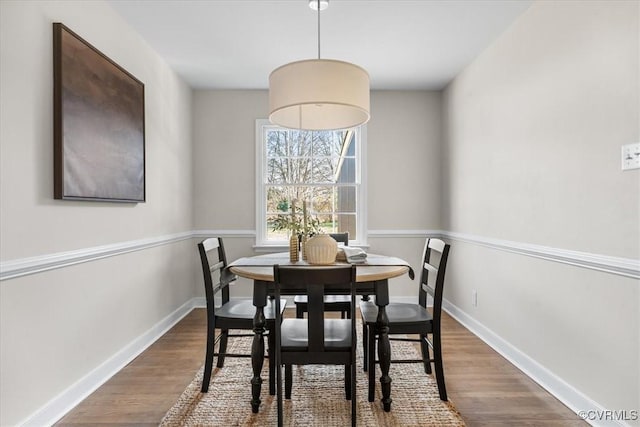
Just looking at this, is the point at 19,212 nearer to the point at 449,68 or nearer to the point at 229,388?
the point at 229,388

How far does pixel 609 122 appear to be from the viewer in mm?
1961

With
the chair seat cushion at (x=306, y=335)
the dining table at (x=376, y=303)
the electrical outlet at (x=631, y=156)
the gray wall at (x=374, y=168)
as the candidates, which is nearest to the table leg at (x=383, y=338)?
the dining table at (x=376, y=303)

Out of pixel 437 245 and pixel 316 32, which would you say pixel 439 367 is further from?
pixel 316 32

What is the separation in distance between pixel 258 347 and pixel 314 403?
466 millimetres

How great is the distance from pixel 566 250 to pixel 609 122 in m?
0.72

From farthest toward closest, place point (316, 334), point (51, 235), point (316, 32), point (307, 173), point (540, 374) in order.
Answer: point (307, 173), point (316, 32), point (540, 374), point (51, 235), point (316, 334)

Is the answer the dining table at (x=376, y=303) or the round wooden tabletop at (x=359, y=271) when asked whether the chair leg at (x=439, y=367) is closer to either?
the dining table at (x=376, y=303)

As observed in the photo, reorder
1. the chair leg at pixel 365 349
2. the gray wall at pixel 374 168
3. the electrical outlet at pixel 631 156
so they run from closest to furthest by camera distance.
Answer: the electrical outlet at pixel 631 156 → the chair leg at pixel 365 349 → the gray wall at pixel 374 168

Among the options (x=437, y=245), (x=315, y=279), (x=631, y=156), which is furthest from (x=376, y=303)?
(x=631, y=156)

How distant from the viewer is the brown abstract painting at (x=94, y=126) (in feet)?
6.88

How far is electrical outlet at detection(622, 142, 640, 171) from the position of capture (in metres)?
1.78

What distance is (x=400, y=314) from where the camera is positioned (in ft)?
7.83

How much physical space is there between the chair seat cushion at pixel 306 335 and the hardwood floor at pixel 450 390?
0.77m

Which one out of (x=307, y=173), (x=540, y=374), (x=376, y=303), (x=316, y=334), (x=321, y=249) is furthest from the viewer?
(x=307, y=173)
